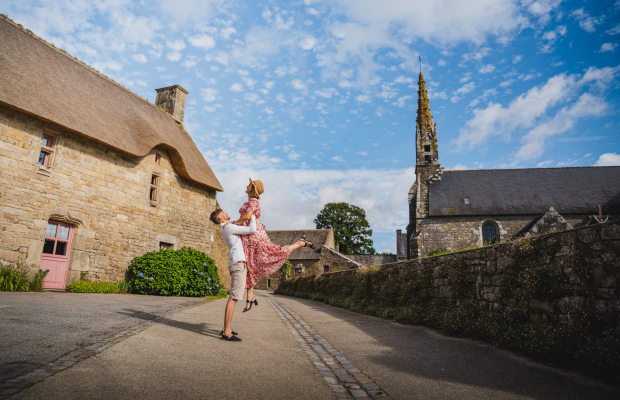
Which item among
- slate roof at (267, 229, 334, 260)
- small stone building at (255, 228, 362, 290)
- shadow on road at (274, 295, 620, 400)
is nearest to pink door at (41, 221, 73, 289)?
shadow on road at (274, 295, 620, 400)

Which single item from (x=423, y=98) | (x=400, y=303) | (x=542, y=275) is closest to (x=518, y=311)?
(x=542, y=275)

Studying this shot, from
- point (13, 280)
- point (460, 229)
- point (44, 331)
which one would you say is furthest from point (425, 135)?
point (44, 331)

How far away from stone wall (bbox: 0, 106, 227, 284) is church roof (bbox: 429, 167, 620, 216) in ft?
67.9

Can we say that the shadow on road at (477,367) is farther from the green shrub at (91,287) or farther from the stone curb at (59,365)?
the green shrub at (91,287)

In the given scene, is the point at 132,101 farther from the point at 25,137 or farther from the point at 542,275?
the point at 542,275

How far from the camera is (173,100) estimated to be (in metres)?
20.1

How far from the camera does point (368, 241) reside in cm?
5044

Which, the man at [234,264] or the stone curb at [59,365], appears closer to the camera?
the stone curb at [59,365]

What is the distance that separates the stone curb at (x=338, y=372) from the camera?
2.82 m

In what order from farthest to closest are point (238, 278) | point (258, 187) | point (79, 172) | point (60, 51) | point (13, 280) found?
point (60, 51), point (79, 172), point (13, 280), point (258, 187), point (238, 278)

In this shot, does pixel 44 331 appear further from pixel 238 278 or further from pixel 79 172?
pixel 79 172

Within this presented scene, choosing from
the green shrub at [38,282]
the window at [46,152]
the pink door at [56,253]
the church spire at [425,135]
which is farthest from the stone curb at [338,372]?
the church spire at [425,135]

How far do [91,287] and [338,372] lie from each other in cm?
1103

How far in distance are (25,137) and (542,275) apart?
13.0 m
